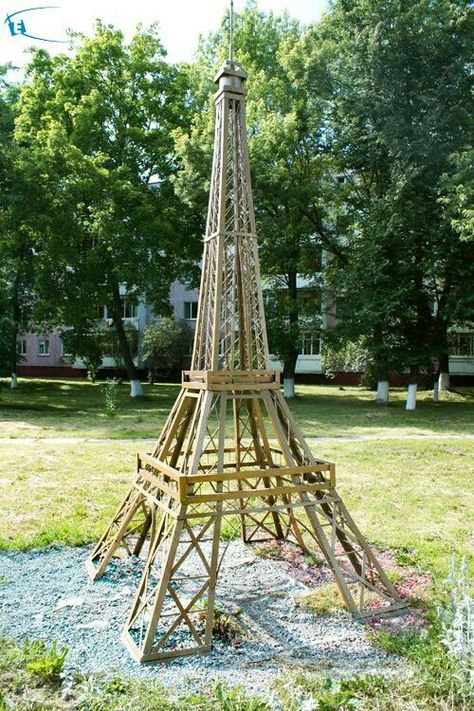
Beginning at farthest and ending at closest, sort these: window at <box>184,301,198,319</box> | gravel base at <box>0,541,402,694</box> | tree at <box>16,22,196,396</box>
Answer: window at <box>184,301,198,319</box> → tree at <box>16,22,196,396</box> → gravel base at <box>0,541,402,694</box>

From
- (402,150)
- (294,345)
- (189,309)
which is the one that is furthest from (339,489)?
(189,309)

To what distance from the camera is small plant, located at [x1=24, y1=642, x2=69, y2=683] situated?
173 inches

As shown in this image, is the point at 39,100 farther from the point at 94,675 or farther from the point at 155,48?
the point at 94,675

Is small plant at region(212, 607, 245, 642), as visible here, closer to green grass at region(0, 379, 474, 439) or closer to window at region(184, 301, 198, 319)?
Answer: green grass at region(0, 379, 474, 439)

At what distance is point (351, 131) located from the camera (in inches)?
903

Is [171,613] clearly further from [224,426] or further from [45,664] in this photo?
[224,426]

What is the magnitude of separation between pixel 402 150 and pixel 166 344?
1898cm

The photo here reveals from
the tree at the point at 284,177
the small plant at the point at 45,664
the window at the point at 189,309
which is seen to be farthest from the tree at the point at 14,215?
the small plant at the point at 45,664

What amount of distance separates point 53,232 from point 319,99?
11.8 meters

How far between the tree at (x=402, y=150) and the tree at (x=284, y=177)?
124cm

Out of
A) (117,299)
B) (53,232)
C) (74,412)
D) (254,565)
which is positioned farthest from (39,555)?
(117,299)

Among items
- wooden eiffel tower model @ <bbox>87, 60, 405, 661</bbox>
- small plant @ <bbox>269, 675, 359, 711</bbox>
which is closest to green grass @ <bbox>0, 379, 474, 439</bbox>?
wooden eiffel tower model @ <bbox>87, 60, 405, 661</bbox>

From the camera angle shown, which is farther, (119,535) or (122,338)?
(122,338)

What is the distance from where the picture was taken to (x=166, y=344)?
3550 cm
